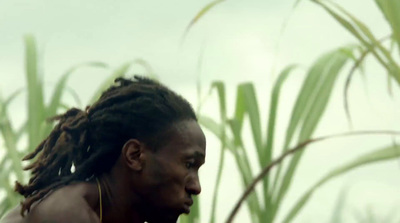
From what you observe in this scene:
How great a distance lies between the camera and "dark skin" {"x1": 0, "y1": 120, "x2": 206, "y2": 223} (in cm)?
138

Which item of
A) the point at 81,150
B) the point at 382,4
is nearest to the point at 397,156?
the point at 382,4

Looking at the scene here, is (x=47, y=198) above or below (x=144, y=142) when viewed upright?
below

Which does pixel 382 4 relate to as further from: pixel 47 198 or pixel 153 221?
pixel 47 198

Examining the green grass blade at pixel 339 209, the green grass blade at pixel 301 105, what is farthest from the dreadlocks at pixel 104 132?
the green grass blade at pixel 339 209

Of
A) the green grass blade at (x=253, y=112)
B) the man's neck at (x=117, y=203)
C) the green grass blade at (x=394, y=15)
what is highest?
the green grass blade at (x=394, y=15)

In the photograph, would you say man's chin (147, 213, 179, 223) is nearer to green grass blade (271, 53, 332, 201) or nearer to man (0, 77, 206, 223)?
man (0, 77, 206, 223)

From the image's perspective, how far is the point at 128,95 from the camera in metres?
1.45

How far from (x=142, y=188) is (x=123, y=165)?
49 mm

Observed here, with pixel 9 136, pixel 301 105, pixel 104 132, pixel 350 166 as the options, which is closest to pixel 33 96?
pixel 9 136

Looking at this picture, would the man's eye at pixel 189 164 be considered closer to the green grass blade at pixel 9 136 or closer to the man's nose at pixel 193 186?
the man's nose at pixel 193 186

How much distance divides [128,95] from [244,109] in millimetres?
931

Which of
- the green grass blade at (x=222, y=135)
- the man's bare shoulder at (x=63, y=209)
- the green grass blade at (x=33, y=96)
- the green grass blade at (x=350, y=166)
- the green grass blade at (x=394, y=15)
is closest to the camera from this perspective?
the man's bare shoulder at (x=63, y=209)

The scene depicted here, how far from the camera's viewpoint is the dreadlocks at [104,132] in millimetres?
1404

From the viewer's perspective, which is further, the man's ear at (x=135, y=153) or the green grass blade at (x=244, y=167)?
the green grass blade at (x=244, y=167)
